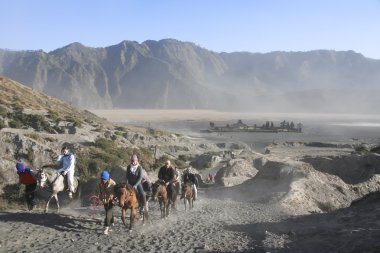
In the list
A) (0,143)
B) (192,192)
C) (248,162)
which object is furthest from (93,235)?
(248,162)

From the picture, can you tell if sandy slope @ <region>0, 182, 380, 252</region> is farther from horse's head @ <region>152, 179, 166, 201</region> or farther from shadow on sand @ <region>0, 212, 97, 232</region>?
horse's head @ <region>152, 179, 166, 201</region>

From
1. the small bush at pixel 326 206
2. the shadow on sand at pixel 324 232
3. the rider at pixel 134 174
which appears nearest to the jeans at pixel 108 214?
the rider at pixel 134 174

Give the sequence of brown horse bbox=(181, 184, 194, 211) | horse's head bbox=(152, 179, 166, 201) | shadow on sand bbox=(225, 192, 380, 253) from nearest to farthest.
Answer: shadow on sand bbox=(225, 192, 380, 253), horse's head bbox=(152, 179, 166, 201), brown horse bbox=(181, 184, 194, 211)


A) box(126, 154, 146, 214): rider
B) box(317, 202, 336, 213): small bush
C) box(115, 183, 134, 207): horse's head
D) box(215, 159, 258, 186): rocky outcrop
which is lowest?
box(317, 202, 336, 213): small bush

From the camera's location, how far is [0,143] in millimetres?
30438

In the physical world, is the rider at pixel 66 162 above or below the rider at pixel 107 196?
above

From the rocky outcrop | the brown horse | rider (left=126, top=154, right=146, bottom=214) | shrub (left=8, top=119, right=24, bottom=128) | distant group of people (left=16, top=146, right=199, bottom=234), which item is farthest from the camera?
shrub (left=8, top=119, right=24, bottom=128)

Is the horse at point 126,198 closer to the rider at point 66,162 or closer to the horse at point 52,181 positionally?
the rider at point 66,162

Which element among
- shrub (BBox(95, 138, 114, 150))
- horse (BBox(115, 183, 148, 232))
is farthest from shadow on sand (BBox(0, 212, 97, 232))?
shrub (BBox(95, 138, 114, 150))

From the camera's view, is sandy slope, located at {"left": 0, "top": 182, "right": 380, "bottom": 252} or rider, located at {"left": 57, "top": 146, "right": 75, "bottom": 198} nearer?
sandy slope, located at {"left": 0, "top": 182, "right": 380, "bottom": 252}

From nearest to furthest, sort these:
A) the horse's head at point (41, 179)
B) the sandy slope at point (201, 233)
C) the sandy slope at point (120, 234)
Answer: the sandy slope at point (201, 233) → the sandy slope at point (120, 234) → the horse's head at point (41, 179)

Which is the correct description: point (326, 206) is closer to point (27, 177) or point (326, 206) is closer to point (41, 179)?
point (41, 179)

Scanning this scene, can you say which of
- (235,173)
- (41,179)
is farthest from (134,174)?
(235,173)

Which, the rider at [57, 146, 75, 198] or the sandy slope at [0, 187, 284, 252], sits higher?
the rider at [57, 146, 75, 198]
